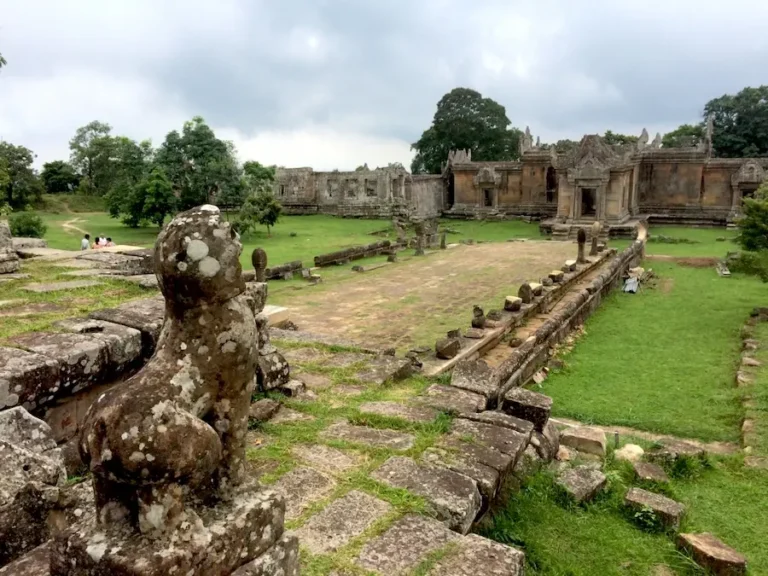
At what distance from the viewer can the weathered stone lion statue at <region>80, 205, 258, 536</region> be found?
2.00 m

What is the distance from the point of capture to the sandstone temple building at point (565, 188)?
30.5 m

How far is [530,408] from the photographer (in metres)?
5.63

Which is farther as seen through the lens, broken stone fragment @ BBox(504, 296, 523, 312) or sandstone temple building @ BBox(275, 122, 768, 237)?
sandstone temple building @ BBox(275, 122, 768, 237)

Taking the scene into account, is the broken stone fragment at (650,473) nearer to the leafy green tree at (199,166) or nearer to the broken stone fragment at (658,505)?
the broken stone fragment at (658,505)

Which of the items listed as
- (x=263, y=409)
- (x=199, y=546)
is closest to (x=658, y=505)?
(x=263, y=409)

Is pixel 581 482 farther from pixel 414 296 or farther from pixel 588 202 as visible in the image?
pixel 588 202

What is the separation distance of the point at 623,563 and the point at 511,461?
0.97 metres

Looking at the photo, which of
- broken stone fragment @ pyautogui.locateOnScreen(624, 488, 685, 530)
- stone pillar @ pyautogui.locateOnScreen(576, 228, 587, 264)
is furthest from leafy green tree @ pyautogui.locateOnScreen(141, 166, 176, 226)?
broken stone fragment @ pyautogui.locateOnScreen(624, 488, 685, 530)

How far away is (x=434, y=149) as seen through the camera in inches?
2064

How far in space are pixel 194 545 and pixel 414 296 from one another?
13356mm

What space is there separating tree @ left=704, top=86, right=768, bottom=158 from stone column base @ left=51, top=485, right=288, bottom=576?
49376 mm

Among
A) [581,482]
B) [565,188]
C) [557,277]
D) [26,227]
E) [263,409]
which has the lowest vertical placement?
[581,482]

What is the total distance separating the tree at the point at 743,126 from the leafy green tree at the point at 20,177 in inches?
1851

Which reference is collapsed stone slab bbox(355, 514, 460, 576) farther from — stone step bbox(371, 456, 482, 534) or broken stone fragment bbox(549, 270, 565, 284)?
broken stone fragment bbox(549, 270, 565, 284)
